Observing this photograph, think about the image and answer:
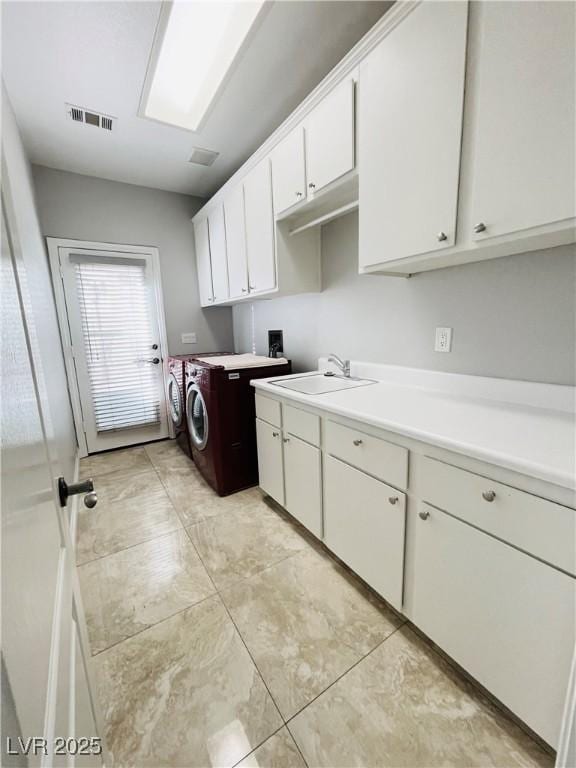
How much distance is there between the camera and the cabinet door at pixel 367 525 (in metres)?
1.26

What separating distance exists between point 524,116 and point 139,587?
2.45 metres

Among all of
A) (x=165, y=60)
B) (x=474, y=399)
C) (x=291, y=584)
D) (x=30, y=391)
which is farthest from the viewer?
(x=165, y=60)

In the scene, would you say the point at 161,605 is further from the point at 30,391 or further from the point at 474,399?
the point at 474,399

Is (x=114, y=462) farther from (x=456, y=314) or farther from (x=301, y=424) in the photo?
(x=456, y=314)

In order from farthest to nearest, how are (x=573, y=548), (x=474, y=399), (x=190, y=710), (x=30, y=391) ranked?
(x=474, y=399) < (x=190, y=710) < (x=573, y=548) < (x=30, y=391)

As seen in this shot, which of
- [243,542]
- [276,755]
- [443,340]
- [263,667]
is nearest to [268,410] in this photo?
[243,542]

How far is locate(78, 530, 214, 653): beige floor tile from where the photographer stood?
142cm

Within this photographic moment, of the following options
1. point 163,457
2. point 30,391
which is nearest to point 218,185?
point 163,457

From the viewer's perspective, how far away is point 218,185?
3.22 metres

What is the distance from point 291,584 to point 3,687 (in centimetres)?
154

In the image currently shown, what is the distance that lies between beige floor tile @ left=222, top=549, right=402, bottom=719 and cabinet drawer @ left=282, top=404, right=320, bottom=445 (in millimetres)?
693

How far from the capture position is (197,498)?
2420 mm

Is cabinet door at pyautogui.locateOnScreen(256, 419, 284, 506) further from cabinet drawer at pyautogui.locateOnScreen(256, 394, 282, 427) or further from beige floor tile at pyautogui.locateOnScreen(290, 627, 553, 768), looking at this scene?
beige floor tile at pyautogui.locateOnScreen(290, 627, 553, 768)

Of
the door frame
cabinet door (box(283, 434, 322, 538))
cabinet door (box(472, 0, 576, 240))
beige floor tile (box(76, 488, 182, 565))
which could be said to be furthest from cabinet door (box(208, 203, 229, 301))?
cabinet door (box(472, 0, 576, 240))
